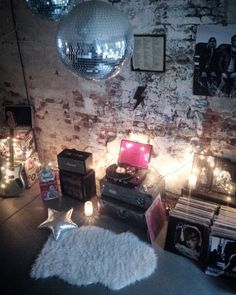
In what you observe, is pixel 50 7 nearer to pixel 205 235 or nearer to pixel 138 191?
pixel 138 191

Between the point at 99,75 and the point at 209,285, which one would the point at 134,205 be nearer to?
the point at 209,285

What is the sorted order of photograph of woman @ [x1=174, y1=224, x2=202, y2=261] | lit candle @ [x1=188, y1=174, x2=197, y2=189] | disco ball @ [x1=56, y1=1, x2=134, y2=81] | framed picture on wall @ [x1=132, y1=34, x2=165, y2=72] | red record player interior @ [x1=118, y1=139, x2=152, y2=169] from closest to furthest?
disco ball @ [x1=56, y1=1, x2=134, y2=81]
photograph of woman @ [x1=174, y1=224, x2=202, y2=261]
framed picture on wall @ [x1=132, y1=34, x2=165, y2=72]
lit candle @ [x1=188, y1=174, x2=197, y2=189]
red record player interior @ [x1=118, y1=139, x2=152, y2=169]

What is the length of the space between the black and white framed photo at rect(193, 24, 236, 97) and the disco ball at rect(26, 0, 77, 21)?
1310mm

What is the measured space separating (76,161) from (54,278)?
125cm

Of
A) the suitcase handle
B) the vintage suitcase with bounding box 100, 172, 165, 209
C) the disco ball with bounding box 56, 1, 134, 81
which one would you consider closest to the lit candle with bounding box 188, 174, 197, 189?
the vintage suitcase with bounding box 100, 172, 165, 209


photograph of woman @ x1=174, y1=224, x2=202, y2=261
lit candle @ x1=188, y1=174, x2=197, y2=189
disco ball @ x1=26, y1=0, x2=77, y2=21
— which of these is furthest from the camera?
lit candle @ x1=188, y1=174, x2=197, y2=189

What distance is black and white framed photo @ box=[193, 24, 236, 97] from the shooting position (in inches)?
104

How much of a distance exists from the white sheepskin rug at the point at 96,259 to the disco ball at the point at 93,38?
1.81 m

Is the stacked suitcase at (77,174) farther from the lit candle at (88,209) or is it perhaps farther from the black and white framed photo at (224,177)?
the black and white framed photo at (224,177)

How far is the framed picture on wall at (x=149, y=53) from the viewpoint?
2947 mm

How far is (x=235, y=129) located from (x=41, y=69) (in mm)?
2217

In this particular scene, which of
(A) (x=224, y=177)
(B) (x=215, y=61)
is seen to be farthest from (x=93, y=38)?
(A) (x=224, y=177)

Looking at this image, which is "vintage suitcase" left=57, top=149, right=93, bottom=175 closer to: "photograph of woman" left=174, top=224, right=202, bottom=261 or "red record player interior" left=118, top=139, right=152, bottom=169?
"red record player interior" left=118, top=139, right=152, bottom=169

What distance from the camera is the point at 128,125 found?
11.4 ft
